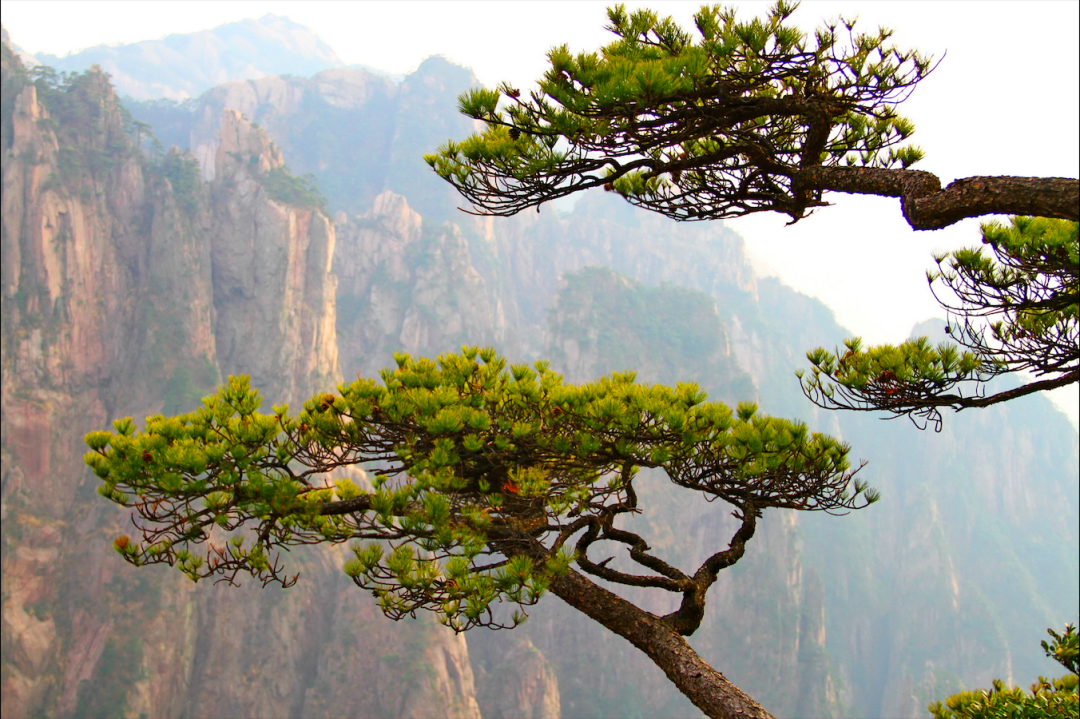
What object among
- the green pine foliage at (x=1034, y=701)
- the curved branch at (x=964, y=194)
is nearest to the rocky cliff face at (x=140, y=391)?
the green pine foliage at (x=1034, y=701)

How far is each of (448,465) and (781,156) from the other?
8.56ft

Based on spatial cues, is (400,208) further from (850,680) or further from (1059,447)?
(1059,447)

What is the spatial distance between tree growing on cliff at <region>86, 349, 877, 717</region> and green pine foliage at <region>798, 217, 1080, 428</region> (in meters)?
0.44

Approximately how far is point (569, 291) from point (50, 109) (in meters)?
31.4

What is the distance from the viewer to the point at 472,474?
429 cm

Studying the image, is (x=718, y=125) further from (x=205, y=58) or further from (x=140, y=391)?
(x=205, y=58)

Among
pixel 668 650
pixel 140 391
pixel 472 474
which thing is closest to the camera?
pixel 668 650

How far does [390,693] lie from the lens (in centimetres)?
2780

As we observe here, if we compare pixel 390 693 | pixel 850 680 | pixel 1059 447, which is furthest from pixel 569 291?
pixel 1059 447

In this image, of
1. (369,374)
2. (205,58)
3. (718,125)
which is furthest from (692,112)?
(205,58)

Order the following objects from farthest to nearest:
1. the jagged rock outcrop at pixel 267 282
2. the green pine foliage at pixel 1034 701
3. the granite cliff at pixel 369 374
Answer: the jagged rock outcrop at pixel 267 282, the granite cliff at pixel 369 374, the green pine foliage at pixel 1034 701

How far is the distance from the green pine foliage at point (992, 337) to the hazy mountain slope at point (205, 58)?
82.2m

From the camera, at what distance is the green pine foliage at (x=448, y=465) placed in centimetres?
369

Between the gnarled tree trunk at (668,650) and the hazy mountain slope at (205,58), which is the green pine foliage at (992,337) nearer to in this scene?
the gnarled tree trunk at (668,650)
